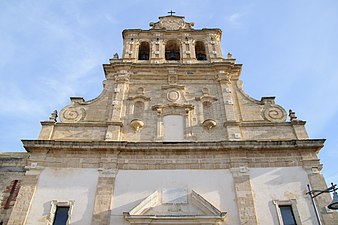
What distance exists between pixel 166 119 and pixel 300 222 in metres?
6.89

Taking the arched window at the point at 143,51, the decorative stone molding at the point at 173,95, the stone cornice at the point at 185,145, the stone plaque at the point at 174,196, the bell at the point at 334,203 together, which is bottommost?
the bell at the point at 334,203

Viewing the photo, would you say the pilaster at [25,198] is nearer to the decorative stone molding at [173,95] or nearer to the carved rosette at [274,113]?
the decorative stone molding at [173,95]

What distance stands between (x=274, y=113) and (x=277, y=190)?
399 centimetres

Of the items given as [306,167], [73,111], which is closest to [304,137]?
[306,167]

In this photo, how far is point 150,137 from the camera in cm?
1384

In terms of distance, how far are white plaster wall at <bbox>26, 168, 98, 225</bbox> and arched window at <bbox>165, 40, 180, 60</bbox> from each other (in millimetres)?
8711

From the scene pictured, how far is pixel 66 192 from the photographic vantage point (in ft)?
39.3

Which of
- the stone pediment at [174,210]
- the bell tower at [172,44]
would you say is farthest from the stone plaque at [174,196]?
the bell tower at [172,44]

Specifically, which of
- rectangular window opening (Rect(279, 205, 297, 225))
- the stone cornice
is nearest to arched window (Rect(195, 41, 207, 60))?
the stone cornice

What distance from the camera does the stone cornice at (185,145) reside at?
12.9 meters

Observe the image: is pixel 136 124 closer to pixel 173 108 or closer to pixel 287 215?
pixel 173 108

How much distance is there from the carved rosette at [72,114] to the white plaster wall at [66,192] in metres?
2.73

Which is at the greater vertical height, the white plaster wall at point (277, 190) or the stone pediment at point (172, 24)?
the stone pediment at point (172, 24)

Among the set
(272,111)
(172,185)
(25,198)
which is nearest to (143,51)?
(272,111)
